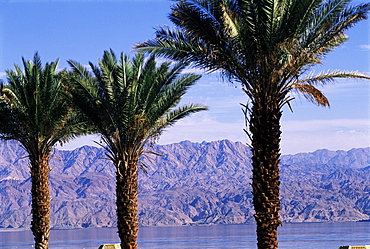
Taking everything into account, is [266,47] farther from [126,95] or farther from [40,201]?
[40,201]

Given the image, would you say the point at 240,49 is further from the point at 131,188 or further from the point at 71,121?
the point at 71,121

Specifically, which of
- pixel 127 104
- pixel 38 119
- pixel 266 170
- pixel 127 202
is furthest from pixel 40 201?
pixel 266 170

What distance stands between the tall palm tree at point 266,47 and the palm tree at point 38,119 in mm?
9372

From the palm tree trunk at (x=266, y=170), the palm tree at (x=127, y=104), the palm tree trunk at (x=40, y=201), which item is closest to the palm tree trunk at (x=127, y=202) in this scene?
the palm tree at (x=127, y=104)

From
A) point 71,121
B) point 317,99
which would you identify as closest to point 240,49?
point 317,99

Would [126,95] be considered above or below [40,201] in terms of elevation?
above

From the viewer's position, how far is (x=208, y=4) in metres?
16.2

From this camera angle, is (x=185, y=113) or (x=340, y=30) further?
(x=185, y=113)

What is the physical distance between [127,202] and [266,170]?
25.6 ft

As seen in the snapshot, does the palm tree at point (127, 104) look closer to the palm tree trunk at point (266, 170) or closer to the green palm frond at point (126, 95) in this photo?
the green palm frond at point (126, 95)

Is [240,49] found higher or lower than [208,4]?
lower

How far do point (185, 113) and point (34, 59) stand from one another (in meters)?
7.06

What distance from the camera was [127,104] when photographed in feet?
73.5

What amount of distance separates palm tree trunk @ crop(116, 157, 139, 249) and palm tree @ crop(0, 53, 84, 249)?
3.81 m
